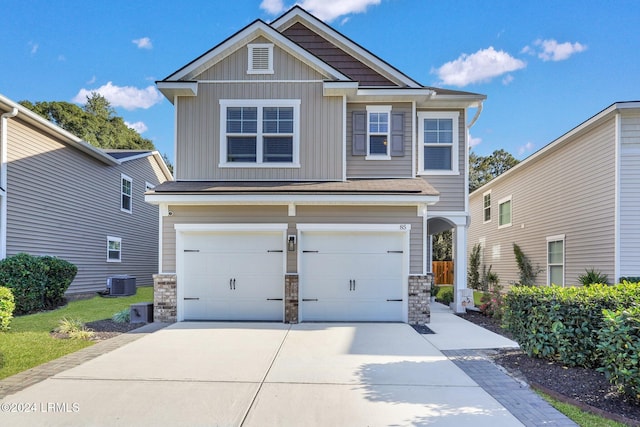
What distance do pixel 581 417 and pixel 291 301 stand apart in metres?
6.17

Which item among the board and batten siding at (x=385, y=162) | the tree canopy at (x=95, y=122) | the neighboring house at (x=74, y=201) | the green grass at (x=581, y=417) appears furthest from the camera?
the tree canopy at (x=95, y=122)

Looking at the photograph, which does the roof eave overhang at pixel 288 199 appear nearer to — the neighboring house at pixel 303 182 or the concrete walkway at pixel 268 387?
the neighboring house at pixel 303 182

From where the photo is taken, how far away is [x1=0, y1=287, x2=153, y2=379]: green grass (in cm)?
605

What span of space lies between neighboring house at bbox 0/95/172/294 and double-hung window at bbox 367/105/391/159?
32.2 ft

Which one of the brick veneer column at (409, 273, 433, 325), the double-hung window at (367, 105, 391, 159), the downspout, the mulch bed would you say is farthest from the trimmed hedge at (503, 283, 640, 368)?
the downspout

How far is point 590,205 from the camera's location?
457 inches

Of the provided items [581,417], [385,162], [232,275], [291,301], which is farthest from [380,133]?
[581,417]

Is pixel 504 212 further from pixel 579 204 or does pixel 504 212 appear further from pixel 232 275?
pixel 232 275

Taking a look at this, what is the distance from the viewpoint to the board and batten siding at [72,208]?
12.0m

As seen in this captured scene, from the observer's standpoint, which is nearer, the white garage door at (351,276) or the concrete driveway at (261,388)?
the concrete driveway at (261,388)

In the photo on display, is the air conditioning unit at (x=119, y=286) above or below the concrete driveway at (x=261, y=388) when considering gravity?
below

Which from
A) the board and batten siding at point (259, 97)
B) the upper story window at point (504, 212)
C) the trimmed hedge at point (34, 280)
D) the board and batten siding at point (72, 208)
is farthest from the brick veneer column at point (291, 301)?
the upper story window at point (504, 212)

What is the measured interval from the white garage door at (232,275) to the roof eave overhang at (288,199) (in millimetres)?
864

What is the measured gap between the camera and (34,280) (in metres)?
10.5
